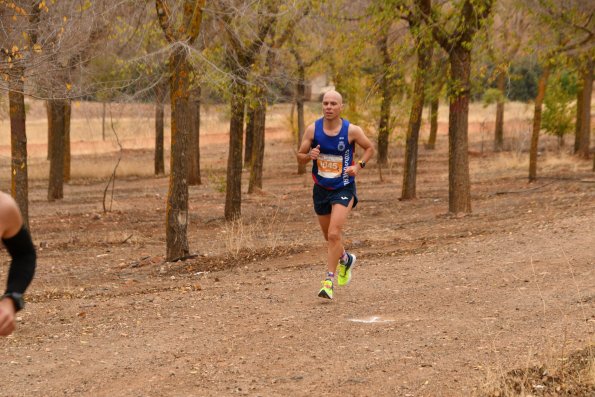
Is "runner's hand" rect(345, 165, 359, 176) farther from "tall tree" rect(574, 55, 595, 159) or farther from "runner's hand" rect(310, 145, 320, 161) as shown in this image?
"tall tree" rect(574, 55, 595, 159)

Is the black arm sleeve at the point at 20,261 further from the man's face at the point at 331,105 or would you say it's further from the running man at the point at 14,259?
the man's face at the point at 331,105

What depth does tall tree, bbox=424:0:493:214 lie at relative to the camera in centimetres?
1453

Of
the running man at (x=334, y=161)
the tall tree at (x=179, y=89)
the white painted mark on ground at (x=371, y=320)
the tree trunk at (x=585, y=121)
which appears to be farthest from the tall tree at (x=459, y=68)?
the tree trunk at (x=585, y=121)

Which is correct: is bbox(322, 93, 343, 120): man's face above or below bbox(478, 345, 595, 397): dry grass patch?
above

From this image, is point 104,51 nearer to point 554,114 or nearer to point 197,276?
point 197,276

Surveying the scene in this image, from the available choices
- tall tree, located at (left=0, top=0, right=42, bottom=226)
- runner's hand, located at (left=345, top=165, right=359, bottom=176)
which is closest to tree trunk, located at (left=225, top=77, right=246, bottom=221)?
tall tree, located at (left=0, top=0, right=42, bottom=226)

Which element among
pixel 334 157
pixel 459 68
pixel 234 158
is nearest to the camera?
pixel 334 157

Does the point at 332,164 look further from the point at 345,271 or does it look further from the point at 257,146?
the point at 257,146

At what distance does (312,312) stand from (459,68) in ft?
25.7

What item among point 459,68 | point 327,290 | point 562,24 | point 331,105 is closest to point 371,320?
point 327,290

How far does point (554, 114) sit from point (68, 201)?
16.6m

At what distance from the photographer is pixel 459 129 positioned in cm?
1541

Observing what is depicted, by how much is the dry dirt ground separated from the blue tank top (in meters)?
1.18

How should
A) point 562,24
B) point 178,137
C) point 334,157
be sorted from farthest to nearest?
point 562,24
point 178,137
point 334,157
